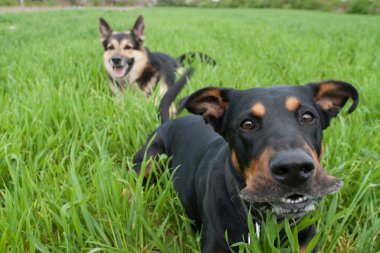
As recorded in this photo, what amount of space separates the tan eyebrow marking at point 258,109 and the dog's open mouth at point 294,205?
1.40ft

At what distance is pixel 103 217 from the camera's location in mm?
2172

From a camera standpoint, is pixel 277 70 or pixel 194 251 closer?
pixel 194 251

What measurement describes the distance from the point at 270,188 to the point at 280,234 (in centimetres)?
46

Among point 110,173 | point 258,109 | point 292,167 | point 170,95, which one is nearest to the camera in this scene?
point 292,167

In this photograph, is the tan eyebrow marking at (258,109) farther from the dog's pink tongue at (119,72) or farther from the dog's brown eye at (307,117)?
the dog's pink tongue at (119,72)

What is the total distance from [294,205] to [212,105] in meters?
0.77

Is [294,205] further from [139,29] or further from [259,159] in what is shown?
[139,29]

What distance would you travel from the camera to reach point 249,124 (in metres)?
1.91

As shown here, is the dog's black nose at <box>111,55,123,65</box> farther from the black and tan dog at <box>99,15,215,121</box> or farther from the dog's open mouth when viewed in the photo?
the dog's open mouth

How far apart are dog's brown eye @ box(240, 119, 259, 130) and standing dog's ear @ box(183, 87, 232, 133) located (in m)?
0.31

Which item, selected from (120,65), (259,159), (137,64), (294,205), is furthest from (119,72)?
(294,205)

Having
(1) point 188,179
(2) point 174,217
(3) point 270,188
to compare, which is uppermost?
(3) point 270,188

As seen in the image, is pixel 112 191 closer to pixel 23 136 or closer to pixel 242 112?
pixel 242 112

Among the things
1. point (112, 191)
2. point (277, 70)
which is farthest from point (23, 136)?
point (277, 70)
